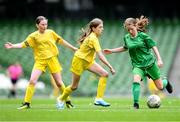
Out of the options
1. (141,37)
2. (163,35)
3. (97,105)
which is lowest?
(97,105)

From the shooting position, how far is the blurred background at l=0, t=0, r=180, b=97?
4206cm

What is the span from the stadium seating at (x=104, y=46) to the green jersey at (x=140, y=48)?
19.3 metres

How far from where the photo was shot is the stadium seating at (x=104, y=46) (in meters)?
40.8

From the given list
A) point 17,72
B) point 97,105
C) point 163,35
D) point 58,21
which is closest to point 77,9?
point 58,21

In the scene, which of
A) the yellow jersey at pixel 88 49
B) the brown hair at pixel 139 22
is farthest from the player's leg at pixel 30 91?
the brown hair at pixel 139 22

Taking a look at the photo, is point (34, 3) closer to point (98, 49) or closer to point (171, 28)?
point (171, 28)

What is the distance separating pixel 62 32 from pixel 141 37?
79.6 feet

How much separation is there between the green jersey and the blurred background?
20.3 meters

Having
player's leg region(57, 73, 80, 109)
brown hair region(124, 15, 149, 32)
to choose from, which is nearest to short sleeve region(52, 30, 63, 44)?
player's leg region(57, 73, 80, 109)

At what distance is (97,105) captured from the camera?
70.6 feet

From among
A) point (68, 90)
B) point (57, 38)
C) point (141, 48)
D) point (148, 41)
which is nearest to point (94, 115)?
point (68, 90)

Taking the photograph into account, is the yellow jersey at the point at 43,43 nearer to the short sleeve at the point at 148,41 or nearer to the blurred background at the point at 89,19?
the short sleeve at the point at 148,41

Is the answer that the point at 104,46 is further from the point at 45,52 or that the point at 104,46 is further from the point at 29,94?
the point at 29,94

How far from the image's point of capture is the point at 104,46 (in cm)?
4341
